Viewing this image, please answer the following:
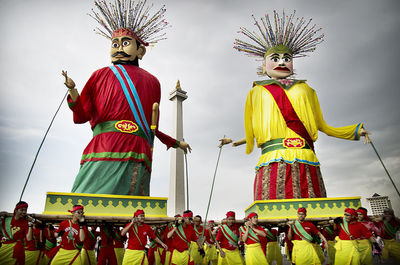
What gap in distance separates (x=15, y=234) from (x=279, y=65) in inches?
291

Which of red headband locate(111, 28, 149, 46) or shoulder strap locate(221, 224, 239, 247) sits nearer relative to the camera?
shoulder strap locate(221, 224, 239, 247)

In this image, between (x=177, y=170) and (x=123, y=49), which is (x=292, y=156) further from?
(x=177, y=170)

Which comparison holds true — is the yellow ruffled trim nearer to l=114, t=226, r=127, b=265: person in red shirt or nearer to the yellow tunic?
the yellow tunic

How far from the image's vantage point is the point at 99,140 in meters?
7.08

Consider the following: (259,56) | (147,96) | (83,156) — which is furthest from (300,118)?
(83,156)

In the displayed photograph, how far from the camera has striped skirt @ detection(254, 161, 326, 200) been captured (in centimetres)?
716

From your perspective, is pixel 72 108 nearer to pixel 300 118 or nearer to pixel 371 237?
pixel 300 118

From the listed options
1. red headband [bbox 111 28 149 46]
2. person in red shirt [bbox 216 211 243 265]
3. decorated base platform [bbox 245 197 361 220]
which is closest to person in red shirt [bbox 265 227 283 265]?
decorated base platform [bbox 245 197 361 220]

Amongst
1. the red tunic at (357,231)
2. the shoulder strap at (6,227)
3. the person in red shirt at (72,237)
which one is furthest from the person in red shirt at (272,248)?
the shoulder strap at (6,227)

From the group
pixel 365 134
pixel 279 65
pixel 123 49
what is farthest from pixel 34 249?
pixel 365 134

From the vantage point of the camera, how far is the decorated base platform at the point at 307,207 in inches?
251

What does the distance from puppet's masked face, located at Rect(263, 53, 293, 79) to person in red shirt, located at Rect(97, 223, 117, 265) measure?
591cm

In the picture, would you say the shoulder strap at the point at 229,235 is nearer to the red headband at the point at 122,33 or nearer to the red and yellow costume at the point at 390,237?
the red and yellow costume at the point at 390,237

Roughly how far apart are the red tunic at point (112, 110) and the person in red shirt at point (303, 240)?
3.42 m
